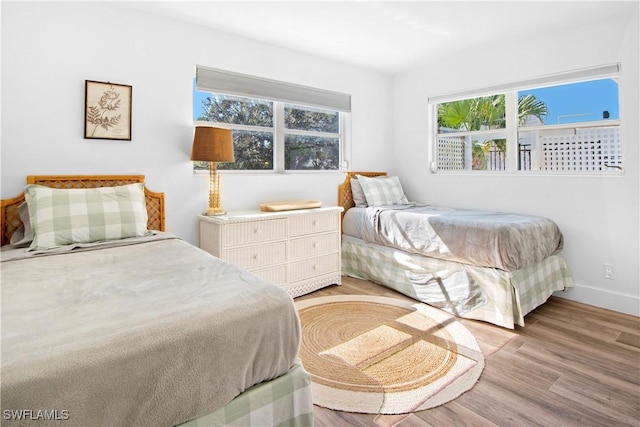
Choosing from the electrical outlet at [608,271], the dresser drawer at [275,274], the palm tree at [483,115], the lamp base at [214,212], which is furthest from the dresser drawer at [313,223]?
the electrical outlet at [608,271]

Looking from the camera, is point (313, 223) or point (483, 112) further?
point (483, 112)

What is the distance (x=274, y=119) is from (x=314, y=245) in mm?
1343

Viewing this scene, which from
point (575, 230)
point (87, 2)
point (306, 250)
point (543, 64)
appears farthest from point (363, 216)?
point (87, 2)

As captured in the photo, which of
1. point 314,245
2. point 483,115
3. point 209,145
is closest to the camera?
point 209,145

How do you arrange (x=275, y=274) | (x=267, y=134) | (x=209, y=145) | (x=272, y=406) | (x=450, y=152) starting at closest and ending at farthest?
(x=272, y=406)
(x=209, y=145)
(x=275, y=274)
(x=267, y=134)
(x=450, y=152)

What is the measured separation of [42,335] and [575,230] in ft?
12.2

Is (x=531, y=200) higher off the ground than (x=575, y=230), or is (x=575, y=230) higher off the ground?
(x=531, y=200)

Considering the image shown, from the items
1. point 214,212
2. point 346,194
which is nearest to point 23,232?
point 214,212

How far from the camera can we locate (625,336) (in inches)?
97.2

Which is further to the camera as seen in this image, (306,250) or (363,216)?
(363,216)

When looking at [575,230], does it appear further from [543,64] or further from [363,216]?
[363,216]

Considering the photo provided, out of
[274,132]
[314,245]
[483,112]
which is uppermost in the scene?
[483,112]

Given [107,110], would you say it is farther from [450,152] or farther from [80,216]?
[450,152]

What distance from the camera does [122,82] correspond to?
2.66 m
